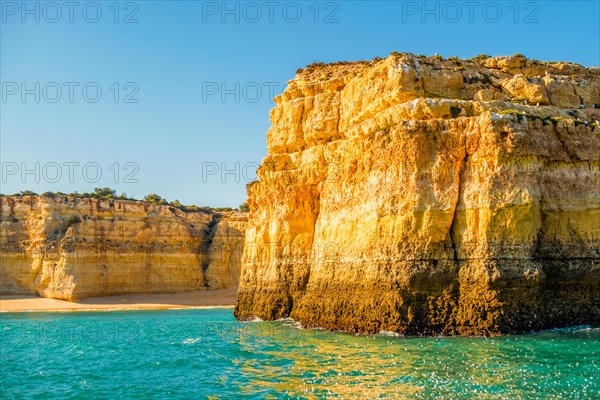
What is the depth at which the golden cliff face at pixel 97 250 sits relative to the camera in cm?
4872

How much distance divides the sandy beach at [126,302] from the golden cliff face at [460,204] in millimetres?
20543

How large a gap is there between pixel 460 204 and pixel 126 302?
109ft

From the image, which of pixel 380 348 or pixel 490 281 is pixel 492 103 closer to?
pixel 490 281

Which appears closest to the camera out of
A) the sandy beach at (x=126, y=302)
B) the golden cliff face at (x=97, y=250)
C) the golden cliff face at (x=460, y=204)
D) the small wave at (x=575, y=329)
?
the small wave at (x=575, y=329)

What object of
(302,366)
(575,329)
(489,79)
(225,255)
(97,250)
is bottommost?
(302,366)

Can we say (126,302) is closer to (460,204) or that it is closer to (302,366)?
(460,204)

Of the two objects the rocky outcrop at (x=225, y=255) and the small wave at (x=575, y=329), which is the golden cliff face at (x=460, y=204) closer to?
the small wave at (x=575, y=329)

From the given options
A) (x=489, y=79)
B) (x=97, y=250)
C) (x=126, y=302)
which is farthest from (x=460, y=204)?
(x=97, y=250)

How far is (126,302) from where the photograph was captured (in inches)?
1881

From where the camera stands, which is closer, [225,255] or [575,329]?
[575,329]

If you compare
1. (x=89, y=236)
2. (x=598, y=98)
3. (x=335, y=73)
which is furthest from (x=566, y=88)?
(x=89, y=236)

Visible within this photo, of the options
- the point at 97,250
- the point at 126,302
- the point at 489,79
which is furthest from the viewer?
the point at 97,250

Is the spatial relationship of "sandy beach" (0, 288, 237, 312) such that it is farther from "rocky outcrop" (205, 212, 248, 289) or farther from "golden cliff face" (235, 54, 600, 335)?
"golden cliff face" (235, 54, 600, 335)

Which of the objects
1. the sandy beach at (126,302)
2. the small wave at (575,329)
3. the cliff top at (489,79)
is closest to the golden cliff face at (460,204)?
the cliff top at (489,79)
